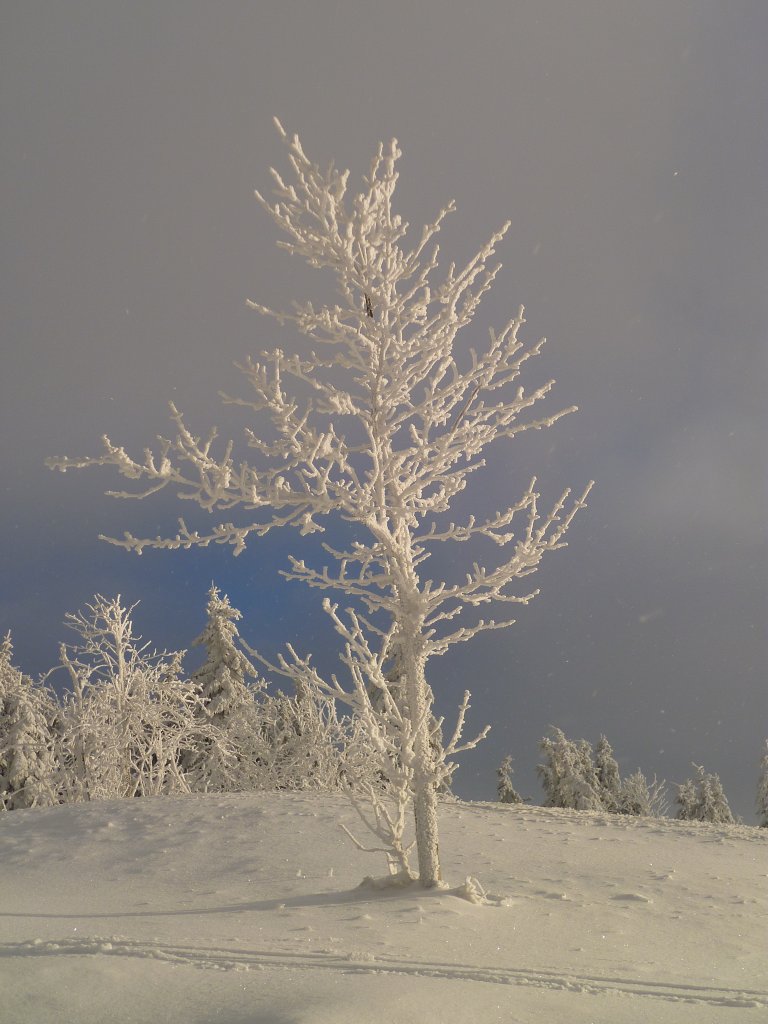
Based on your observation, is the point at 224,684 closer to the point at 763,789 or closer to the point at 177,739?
the point at 177,739

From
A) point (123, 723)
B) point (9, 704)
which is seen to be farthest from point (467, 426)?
point (9, 704)

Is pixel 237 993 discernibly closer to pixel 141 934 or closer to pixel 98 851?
pixel 141 934

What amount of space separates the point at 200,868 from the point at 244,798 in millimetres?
3775

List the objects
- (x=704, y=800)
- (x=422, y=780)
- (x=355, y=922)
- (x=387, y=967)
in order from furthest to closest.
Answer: (x=704, y=800) < (x=422, y=780) < (x=355, y=922) < (x=387, y=967)

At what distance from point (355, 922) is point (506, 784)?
4110 cm

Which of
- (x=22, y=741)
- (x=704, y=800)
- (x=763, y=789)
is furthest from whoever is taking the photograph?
(x=704, y=800)

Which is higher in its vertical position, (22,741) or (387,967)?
(22,741)

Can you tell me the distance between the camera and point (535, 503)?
8.05m

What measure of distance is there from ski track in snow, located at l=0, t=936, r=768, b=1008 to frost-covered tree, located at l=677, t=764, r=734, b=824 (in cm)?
4252

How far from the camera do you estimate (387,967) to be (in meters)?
4.47

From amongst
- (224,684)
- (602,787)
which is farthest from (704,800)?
(224,684)

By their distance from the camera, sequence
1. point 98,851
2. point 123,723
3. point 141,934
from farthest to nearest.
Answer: point 123,723, point 98,851, point 141,934

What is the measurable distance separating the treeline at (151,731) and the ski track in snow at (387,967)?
29.6 feet

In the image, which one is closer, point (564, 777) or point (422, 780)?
point (422, 780)
